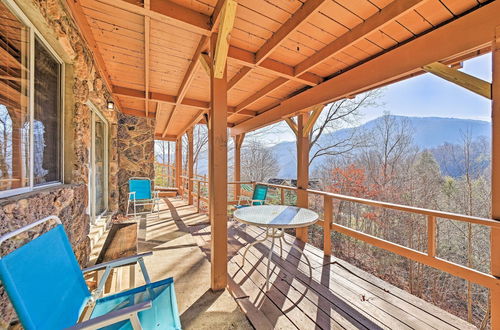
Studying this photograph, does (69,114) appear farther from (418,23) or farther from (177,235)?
(418,23)

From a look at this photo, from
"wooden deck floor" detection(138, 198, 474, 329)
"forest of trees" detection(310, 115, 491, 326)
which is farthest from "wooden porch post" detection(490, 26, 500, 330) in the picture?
"forest of trees" detection(310, 115, 491, 326)

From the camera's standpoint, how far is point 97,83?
9.09 ft

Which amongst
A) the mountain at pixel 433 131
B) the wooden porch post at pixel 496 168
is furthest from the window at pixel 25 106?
the mountain at pixel 433 131

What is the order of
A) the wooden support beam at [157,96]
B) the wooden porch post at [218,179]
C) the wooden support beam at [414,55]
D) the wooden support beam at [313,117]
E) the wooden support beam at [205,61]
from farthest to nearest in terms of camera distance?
the wooden support beam at [157,96]
the wooden support beam at [313,117]
the wooden support beam at [205,61]
the wooden porch post at [218,179]
the wooden support beam at [414,55]

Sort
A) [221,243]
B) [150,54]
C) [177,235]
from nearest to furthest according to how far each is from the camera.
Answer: [221,243] < [150,54] < [177,235]

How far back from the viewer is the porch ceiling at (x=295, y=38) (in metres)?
1.75

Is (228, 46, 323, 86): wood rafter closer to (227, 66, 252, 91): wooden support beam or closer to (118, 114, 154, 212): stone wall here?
(227, 66, 252, 91): wooden support beam

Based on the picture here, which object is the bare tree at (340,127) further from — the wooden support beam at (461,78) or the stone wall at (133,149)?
the wooden support beam at (461,78)

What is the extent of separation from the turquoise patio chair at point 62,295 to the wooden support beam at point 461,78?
2.89m

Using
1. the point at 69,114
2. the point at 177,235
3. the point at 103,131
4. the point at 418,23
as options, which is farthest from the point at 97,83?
the point at 418,23

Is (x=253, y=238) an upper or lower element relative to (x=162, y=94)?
lower

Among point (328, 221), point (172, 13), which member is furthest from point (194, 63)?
point (328, 221)

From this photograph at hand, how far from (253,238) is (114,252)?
2.42 m

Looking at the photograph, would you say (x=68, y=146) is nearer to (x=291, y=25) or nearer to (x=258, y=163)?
(x=291, y=25)
